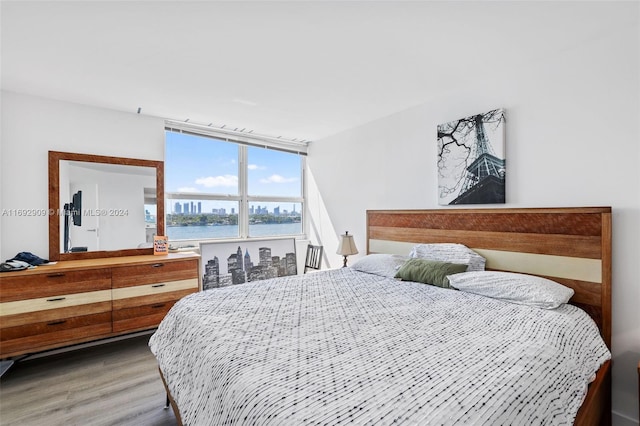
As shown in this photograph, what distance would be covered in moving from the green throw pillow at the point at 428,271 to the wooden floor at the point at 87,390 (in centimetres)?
200

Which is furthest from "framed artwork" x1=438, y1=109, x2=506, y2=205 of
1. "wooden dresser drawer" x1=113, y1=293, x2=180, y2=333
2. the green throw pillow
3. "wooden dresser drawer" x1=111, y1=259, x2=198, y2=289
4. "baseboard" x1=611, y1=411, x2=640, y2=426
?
"wooden dresser drawer" x1=113, y1=293, x2=180, y2=333

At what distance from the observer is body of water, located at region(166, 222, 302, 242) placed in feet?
12.7

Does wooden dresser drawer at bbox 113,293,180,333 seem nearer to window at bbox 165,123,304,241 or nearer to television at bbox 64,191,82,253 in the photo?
television at bbox 64,191,82,253

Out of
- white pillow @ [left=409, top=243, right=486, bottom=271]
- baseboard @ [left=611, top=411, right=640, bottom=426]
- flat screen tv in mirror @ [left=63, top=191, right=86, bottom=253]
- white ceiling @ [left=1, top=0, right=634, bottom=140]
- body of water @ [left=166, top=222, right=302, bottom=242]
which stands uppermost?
white ceiling @ [left=1, top=0, right=634, bottom=140]

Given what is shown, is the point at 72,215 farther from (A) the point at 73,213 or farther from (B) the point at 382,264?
(B) the point at 382,264

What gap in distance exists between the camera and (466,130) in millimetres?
2688

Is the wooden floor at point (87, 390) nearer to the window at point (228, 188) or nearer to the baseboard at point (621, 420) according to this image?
the window at point (228, 188)

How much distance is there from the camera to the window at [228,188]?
388 centimetres

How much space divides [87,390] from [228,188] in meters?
2.66

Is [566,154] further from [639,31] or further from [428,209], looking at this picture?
[428,209]

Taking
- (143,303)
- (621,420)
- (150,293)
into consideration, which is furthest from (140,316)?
(621,420)

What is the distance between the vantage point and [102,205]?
3.22 meters

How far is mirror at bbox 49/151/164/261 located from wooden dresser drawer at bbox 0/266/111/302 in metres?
0.52

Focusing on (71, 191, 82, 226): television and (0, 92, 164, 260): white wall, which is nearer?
(0, 92, 164, 260): white wall
